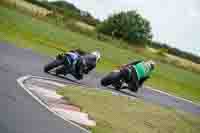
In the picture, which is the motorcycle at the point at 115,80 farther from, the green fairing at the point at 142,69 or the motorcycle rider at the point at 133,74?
the green fairing at the point at 142,69

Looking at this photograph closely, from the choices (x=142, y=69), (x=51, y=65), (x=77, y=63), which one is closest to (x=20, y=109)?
(x=51, y=65)

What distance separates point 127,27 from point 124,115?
186 feet

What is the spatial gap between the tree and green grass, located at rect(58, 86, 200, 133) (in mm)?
50818

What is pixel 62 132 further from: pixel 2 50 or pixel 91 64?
pixel 2 50

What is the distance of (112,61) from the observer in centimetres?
3688

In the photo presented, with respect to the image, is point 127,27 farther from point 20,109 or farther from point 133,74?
point 20,109

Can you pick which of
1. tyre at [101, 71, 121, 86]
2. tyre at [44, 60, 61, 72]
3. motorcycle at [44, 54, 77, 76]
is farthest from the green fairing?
tyre at [44, 60, 61, 72]

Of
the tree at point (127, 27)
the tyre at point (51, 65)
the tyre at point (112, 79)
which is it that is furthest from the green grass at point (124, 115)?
the tree at point (127, 27)

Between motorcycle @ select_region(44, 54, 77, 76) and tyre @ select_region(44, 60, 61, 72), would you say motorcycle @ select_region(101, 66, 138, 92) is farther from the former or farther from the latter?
tyre @ select_region(44, 60, 61, 72)

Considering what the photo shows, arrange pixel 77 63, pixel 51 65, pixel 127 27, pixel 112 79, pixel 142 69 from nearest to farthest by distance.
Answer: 1. pixel 51 65
2. pixel 77 63
3. pixel 112 79
4. pixel 142 69
5. pixel 127 27

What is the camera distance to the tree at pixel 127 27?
69.1m

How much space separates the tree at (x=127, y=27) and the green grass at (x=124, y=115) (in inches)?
2001

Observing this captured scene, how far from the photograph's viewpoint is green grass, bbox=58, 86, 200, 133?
12484mm

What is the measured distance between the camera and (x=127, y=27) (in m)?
70.2
